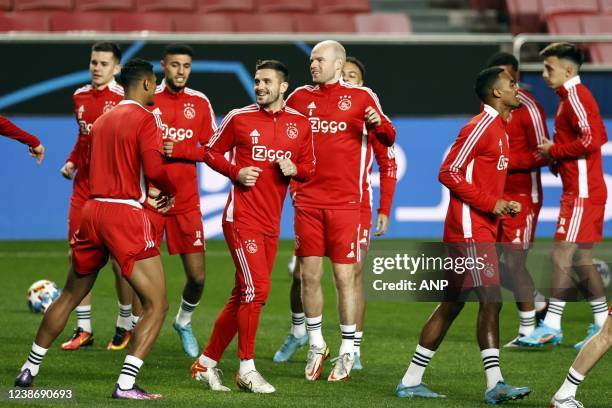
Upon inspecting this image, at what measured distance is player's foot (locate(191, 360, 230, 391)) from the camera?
8312 millimetres

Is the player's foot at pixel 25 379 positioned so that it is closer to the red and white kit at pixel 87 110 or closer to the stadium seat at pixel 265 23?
the red and white kit at pixel 87 110

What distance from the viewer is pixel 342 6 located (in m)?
20.5

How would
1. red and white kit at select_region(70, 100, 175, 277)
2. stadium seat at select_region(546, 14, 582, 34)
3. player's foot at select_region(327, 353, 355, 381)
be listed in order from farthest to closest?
stadium seat at select_region(546, 14, 582, 34) < player's foot at select_region(327, 353, 355, 381) < red and white kit at select_region(70, 100, 175, 277)

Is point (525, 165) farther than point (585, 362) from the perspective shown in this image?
Yes

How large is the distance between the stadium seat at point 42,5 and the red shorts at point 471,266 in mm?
12631

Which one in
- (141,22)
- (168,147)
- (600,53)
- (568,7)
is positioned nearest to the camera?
(168,147)

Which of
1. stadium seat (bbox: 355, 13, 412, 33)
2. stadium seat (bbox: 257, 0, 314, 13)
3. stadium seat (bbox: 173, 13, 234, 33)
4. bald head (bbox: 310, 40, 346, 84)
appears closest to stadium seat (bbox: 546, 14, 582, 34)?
stadium seat (bbox: 355, 13, 412, 33)

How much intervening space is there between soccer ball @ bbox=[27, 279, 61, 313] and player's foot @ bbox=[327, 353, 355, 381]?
3.84 meters

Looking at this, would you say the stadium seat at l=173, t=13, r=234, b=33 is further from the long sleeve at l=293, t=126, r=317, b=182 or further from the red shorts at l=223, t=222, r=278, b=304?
the red shorts at l=223, t=222, r=278, b=304

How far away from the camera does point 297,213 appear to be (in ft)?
30.1

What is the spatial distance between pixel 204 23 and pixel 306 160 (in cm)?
1112

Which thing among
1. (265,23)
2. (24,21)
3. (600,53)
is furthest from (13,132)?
(600,53)

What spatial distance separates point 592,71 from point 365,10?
17.9ft

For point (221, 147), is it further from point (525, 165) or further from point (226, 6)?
point (226, 6)
